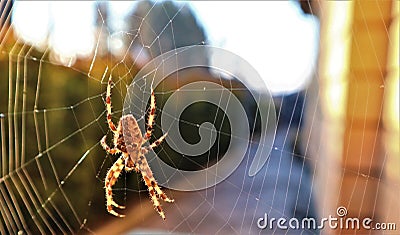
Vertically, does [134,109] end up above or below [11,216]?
above

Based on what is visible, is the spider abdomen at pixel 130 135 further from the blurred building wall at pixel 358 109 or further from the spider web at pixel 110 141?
the blurred building wall at pixel 358 109

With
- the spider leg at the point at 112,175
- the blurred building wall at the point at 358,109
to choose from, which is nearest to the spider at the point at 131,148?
the spider leg at the point at 112,175

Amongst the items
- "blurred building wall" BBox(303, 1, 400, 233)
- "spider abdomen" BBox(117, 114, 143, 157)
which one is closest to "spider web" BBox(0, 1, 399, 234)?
"blurred building wall" BBox(303, 1, 400, 233)

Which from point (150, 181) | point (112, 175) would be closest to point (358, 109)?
point (150, 181)

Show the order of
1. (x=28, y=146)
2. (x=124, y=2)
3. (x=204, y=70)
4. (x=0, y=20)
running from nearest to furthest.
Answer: (x=0, y=20) < (x=124, y=2) < (x=204, y=70) < (x=28, y=146)

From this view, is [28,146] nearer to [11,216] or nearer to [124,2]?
[11,216]

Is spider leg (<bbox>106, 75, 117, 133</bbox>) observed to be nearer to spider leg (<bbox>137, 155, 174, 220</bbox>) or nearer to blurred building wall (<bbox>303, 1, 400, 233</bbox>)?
spider leg (<bbox>137, 155, 174, 220</bbox>)

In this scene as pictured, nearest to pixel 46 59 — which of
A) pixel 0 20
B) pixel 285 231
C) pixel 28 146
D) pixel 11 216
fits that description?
pixel 28 146
